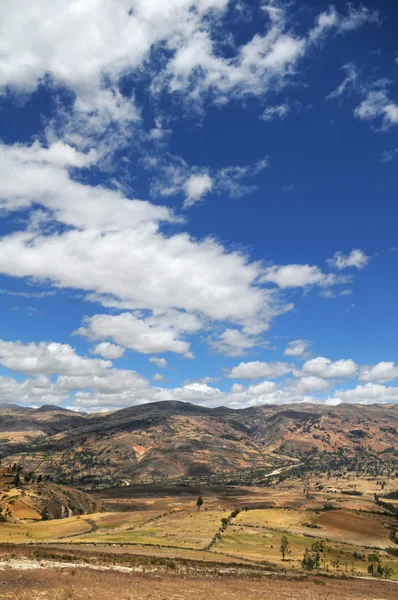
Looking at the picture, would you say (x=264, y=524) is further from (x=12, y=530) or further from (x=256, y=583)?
(x=256, y=583)

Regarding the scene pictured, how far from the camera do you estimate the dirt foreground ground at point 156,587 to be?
120 ft

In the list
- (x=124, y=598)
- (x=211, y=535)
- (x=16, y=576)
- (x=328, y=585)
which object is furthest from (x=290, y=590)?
(x=211, y=535)

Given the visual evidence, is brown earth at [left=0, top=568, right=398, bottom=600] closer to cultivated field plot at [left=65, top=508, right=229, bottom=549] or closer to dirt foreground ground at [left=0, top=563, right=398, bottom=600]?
dirt foreground ground at [left=0, top=563, right=398, bottom=600]

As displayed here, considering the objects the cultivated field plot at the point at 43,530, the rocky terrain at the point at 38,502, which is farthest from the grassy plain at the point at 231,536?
the rocky terrain at the point at 38,502

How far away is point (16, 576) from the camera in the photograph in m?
40.3

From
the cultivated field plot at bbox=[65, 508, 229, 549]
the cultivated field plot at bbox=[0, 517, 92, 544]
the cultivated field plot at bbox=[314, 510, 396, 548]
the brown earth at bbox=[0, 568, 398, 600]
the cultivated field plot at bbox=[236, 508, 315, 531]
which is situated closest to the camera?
the brown earth at bbox=[0, 568, 398, 600]

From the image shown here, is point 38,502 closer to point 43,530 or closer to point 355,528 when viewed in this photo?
point 43,530

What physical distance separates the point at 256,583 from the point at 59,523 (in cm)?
8225

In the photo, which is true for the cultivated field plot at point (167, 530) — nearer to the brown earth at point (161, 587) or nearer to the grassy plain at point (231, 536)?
the grassy plain at point (231, 536)

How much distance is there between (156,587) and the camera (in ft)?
143

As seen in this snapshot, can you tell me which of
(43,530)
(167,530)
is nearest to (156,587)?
(43,530)

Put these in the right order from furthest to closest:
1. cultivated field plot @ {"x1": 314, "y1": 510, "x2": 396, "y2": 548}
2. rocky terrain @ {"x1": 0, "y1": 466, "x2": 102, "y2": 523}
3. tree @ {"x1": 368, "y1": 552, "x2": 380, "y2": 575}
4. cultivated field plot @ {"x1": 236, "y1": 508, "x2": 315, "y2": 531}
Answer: cultivated field plot @ {"x1": 236, "y1": 508, "x2": 315, "y2": 531}
cultivated field plot @ {"x1": 314, "y1": 510, "x2": 396, "y2": 548}
rocky terrain @ {"x1": 0, "y1": 466, "x2": 102, "y2": 523}
tree @ {"x1": 368, "y1": 552, "x2": 380, "y2": 575}

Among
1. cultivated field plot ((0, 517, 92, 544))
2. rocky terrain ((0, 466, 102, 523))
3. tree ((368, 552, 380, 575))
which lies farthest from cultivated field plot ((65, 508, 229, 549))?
tree ((368, 552, 380, 575))

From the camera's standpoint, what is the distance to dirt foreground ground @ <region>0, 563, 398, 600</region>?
3653 centimetres
